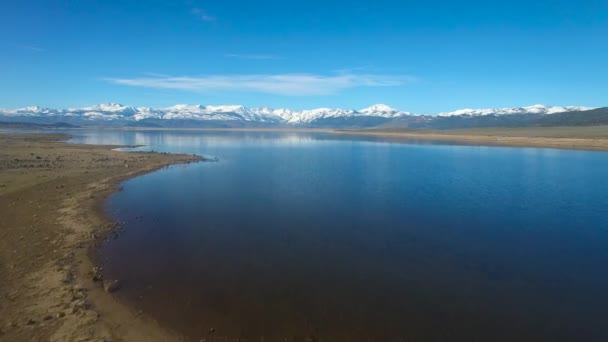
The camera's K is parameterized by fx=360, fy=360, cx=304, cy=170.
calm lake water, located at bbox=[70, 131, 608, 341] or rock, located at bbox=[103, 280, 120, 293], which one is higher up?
rock, located at bbox=[103, 280, 120, 293]

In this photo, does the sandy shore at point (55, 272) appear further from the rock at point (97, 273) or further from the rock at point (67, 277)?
the rock at point (97, 273)

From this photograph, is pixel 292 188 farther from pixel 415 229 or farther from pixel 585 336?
pixel 585 336

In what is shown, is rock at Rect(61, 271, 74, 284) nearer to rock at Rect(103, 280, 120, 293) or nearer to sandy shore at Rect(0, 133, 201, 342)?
sandy shore at Rect(0, 133, 201, 342)

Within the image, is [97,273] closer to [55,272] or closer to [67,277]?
[67,277]

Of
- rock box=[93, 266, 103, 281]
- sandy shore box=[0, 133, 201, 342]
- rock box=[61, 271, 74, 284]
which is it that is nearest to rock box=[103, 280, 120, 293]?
sandy shore box=[0, 133, 201, 342]

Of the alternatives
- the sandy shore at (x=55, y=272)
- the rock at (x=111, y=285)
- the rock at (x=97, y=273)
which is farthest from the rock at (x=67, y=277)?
the rock at (x=111, y=285)

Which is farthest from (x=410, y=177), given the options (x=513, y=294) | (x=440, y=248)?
(x=513, y=294)
